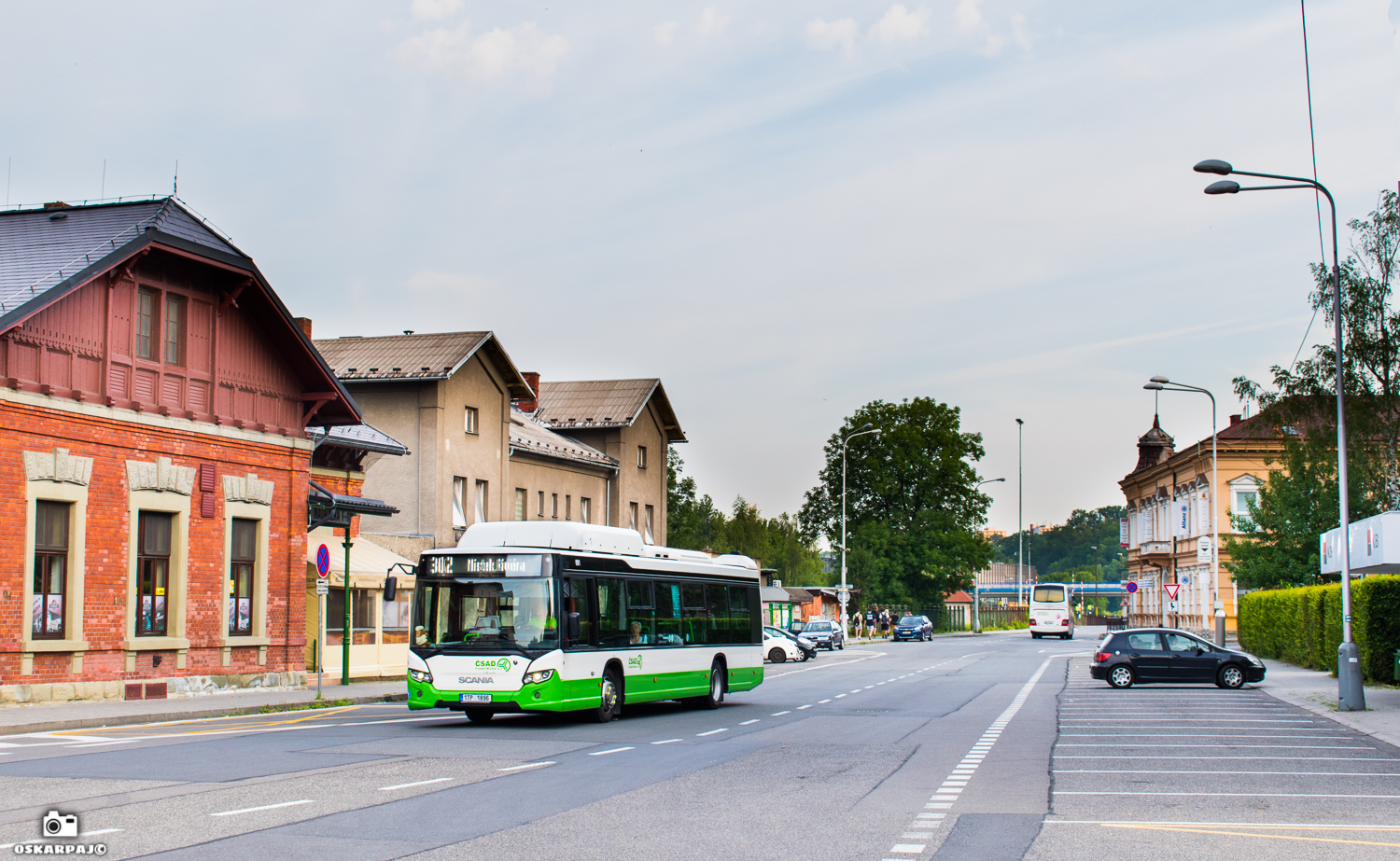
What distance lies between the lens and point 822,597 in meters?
91.2

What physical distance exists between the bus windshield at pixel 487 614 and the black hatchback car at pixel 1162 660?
17.3 m

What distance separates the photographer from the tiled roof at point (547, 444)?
161ft

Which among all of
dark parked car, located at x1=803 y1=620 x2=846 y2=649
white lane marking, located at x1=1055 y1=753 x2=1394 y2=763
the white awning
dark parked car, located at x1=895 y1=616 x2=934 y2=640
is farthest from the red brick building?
dark parked car, located at x1=895 y1=616 x2=934 y2=640

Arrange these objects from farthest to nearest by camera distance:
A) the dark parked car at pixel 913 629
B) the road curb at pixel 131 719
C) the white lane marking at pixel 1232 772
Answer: the dark parked car at pixel 913 629, the road curb at pixel 131 719, the white lane marking at pixel 1232 772

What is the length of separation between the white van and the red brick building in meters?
61.2

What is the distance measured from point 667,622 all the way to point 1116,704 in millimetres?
9433

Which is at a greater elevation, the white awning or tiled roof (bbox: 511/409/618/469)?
tiled roof (bbox: 511/409/618/469)

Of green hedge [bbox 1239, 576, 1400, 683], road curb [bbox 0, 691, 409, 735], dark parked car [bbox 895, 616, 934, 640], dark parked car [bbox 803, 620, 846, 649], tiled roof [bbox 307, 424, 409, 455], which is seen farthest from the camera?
dark parked car [bbox 895, 616, 934, 640]

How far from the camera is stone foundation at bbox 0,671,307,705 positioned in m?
22.7

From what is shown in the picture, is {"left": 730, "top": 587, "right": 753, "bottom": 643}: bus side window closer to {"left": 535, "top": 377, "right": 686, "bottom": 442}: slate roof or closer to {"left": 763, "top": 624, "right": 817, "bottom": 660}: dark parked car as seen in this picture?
{"left": 763, "top": 624, "right": 817, "bottom": 660}: dark parked car

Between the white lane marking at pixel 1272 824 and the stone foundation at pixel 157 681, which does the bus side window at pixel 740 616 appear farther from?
the white lane marking at pixel 1272 824

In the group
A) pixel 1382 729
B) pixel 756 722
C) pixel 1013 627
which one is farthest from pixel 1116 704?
pixel 1013 627

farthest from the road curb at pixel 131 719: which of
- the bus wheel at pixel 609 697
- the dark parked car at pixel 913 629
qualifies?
the dark parked car at pixel 913 629

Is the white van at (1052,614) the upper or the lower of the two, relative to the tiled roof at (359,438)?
lower
